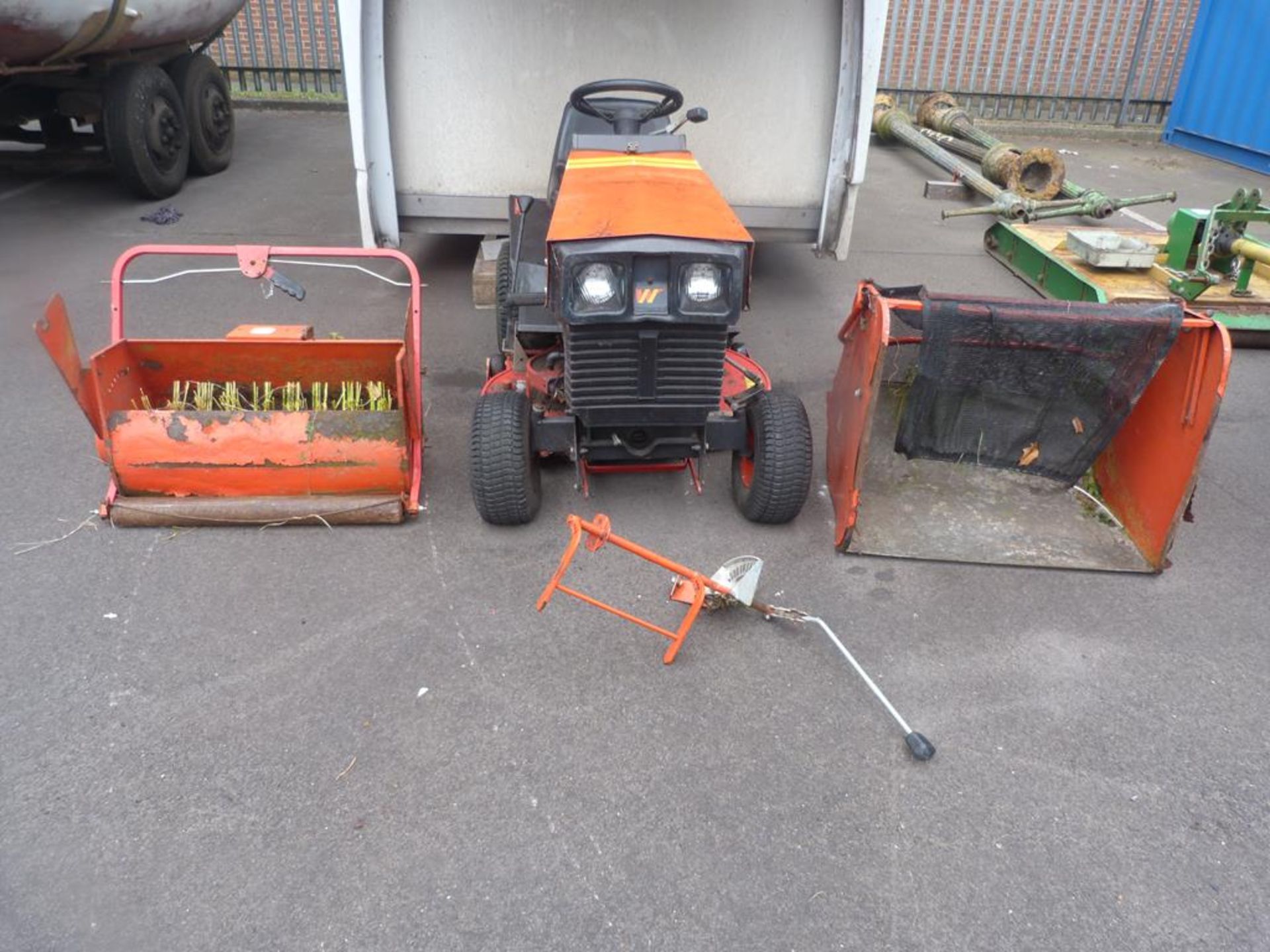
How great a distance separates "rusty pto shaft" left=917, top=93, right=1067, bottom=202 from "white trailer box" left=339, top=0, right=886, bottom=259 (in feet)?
11.4

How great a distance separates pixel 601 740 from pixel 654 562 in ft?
2.02

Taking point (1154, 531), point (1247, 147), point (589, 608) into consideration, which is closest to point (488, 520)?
point (589, 608)

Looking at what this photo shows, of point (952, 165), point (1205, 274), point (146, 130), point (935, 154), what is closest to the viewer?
point (1205, 274)

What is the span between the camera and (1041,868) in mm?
2426

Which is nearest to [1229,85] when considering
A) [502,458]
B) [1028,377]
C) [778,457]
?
[1028,377]

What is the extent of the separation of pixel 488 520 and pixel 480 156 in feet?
11.1

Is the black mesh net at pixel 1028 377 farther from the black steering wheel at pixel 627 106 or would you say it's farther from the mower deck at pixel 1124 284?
the mower deck at pixel 1124 284

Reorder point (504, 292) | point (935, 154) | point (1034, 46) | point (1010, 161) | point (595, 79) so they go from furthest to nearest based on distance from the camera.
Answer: point (1034, 46) < point (935, 154) < point (1010, 161) < point (595, 79) < point (504, 292)

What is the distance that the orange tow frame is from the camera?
280cm

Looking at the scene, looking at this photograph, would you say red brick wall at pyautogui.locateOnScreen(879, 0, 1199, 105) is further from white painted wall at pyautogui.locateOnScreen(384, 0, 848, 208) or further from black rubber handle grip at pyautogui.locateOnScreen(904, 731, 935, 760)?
black rubber handle grip at pyautogui.locateOnScreen(904, 731, 935, 760)

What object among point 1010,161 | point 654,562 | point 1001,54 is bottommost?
point 654,562

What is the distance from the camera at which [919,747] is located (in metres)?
2.74

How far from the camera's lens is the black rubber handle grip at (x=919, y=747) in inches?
108

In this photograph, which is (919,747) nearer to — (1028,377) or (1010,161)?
(1028,377)
